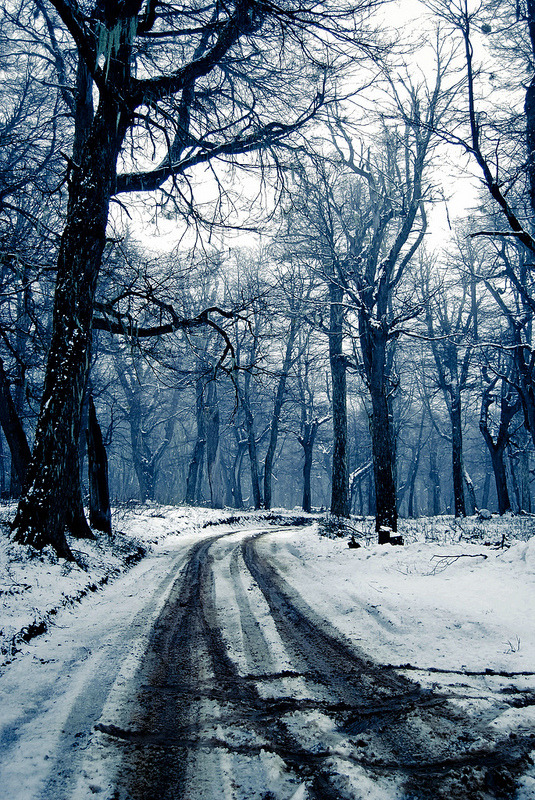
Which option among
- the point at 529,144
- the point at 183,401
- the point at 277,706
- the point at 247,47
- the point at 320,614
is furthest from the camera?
the point at 183,401

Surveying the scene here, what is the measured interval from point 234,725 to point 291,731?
0.33 m

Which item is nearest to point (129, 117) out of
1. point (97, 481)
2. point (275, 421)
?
point (97, 481)

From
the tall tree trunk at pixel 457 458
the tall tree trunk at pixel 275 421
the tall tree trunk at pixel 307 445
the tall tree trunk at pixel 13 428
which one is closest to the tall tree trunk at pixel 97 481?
the tall tree trunk at pixel 13 428

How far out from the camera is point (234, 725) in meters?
2.36

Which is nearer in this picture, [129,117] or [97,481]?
[129,117]

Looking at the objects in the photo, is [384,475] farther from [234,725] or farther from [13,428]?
[13,428]

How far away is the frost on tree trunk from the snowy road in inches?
93.1

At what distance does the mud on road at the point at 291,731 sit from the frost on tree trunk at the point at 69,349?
125 inches

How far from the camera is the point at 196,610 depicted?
467cm

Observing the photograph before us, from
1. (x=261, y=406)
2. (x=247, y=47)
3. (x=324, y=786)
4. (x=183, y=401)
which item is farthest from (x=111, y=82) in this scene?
(x=183, y=401)

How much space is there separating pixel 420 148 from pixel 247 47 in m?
6.15

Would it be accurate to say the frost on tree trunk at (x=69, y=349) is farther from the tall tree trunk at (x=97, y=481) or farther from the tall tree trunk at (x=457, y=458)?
the tall tree trunk at (x=457, y=458)

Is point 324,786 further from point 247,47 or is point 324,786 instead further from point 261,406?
point 261,406

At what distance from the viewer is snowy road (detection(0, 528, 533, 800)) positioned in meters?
1.89
